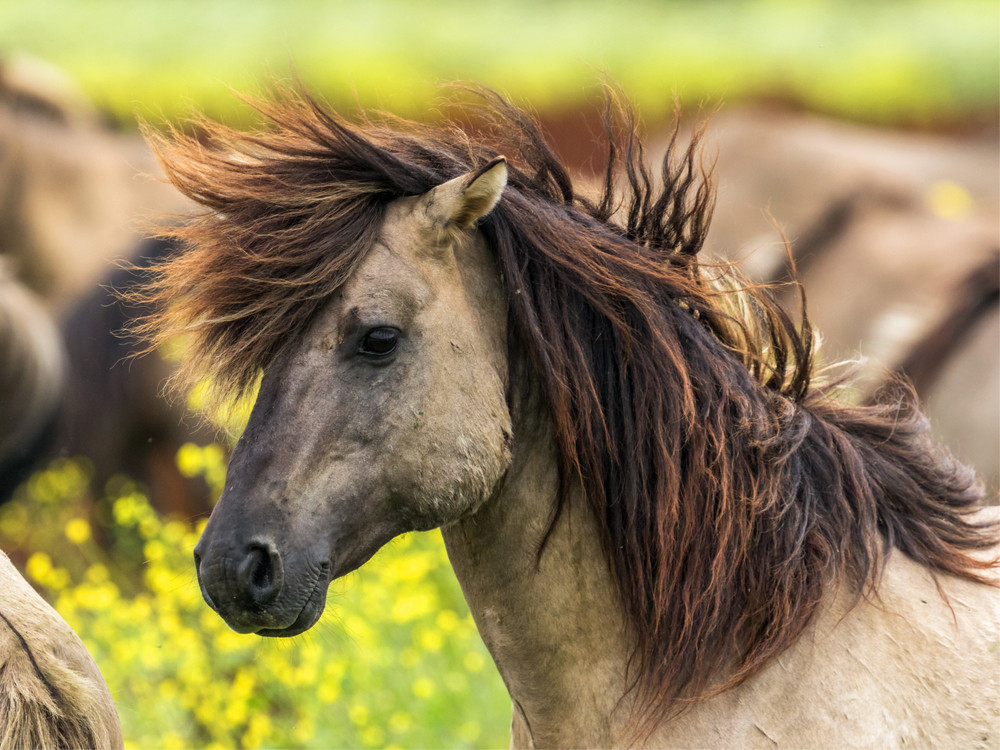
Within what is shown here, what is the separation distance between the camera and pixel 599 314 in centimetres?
225

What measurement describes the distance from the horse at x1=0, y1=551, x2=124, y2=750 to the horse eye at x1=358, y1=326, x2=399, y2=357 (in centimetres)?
78

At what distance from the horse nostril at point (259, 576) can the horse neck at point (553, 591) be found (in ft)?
1.63

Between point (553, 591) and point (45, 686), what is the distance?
3.45ft

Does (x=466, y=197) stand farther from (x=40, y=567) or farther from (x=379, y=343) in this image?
(x=40, y=567)

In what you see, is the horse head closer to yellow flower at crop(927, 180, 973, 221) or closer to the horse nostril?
the horse nostril

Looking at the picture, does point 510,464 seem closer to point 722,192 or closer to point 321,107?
point 321,107

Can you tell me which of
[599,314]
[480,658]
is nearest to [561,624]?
[599,314]

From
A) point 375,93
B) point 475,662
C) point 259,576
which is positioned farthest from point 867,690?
point 375,93

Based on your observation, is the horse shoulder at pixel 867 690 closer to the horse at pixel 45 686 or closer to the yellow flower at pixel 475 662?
the horse at pixel 45 686

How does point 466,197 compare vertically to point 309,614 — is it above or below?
above

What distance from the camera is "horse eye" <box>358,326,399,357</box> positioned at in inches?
82.6

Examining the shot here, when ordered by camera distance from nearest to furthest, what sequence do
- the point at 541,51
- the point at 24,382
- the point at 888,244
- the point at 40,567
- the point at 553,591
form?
the point at 553,591
the point at 40,567
the point at 24,382
the point at 888,244
the point at 541,51

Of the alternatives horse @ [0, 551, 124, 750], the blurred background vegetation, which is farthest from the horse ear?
the blurred background vegetation

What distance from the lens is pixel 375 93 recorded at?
223 inches
